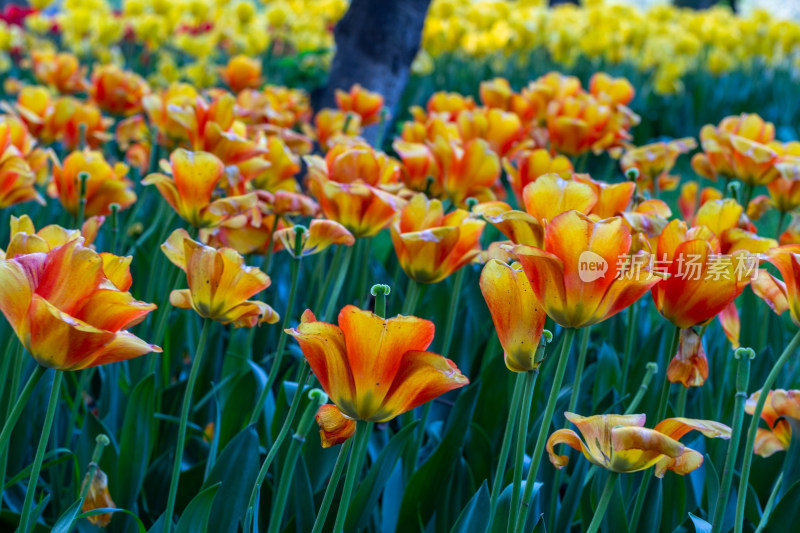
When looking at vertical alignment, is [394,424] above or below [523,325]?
below

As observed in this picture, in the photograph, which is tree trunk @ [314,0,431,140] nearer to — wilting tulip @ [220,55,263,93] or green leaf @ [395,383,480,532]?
wilting tulip @ [220,55,263,93]

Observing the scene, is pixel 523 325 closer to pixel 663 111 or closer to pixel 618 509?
pixel 618 509

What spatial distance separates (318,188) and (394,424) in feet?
1.48

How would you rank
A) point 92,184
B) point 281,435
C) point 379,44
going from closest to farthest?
point 281,435
point 92,184
point 379,44

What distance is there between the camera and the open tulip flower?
2.38ft

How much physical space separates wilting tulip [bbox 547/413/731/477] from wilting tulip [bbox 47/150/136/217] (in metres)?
1.02

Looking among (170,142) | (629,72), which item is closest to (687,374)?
(170,142)

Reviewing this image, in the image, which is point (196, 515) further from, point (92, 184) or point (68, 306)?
point (92, 184)

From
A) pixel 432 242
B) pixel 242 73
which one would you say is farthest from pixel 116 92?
pixel 432 242

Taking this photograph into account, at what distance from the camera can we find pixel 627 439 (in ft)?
2.40

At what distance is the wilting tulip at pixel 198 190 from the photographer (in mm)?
1222

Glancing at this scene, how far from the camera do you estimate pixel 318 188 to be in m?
1.30

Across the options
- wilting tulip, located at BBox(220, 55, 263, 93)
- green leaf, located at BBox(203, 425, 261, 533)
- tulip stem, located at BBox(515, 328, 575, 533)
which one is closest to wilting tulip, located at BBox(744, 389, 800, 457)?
tulip stem, located at BBox(515, 328, 575, 533)

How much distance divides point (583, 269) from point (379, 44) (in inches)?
98.9
